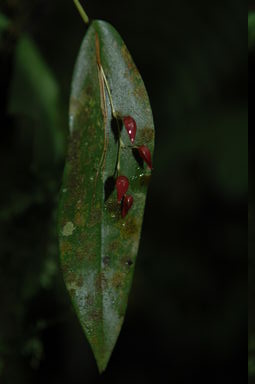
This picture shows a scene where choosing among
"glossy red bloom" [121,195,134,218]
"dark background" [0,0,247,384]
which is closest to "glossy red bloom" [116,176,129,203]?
"glossy red bloom" [121,195,134,218]

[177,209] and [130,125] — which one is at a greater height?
[130,125]

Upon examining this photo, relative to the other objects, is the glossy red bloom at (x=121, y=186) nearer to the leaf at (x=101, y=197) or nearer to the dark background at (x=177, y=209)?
the leaf at (x=101, y=197)

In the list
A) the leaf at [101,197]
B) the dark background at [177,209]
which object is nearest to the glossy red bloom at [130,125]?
the leaf at [101,197]

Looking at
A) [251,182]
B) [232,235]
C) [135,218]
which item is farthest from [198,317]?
[135,218]

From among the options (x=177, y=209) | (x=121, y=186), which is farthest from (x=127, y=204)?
(x=177, y=209)

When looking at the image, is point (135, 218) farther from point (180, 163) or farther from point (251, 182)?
point (180, 163)

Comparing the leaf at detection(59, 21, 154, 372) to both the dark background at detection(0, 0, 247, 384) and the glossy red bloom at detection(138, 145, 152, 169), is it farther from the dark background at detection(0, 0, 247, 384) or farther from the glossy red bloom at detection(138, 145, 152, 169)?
the dark background at detection(0, 0, 247, 384)

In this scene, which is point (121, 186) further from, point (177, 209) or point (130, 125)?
point (177, 209)
